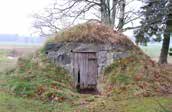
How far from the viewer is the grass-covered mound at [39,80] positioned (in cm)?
1180

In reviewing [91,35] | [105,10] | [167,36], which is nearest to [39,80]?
[91,35]

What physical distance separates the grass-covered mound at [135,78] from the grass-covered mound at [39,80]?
64.4 inches

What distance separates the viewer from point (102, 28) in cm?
1499

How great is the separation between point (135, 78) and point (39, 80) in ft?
12.3

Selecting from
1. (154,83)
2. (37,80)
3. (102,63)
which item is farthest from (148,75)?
(37,80)

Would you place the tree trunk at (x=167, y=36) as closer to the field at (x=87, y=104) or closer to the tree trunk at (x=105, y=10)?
the tree trunk at (x=105, y=10)

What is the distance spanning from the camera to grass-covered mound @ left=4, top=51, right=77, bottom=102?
1180 centimetres

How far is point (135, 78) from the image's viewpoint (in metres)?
13.0

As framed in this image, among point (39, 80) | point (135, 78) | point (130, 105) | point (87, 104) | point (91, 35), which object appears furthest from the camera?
point (91, 35)

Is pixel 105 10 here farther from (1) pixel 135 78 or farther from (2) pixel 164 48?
(1) pixel 135 78

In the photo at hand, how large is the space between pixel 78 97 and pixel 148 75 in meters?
3.28

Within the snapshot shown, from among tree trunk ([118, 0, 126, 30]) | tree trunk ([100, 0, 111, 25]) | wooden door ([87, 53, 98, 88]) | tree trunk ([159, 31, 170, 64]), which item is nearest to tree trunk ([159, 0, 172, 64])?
tree trunk ([159, 31, 170, 64])

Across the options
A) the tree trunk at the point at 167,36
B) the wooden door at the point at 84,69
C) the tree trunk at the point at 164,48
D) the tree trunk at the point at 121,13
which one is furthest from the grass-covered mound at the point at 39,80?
the tree trunk at the point at 164,48

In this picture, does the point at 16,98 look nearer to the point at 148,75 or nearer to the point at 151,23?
the point at 148,75
